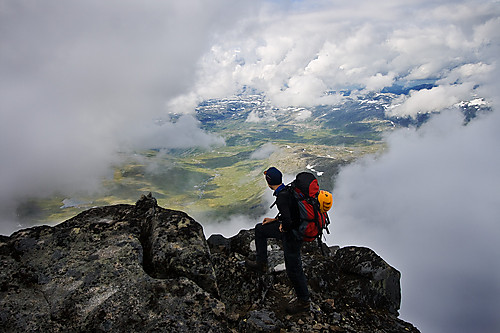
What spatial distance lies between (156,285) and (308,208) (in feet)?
20.0

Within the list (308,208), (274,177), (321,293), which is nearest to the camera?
(308,208)

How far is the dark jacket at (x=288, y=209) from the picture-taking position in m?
9.72

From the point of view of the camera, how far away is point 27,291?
333 inches

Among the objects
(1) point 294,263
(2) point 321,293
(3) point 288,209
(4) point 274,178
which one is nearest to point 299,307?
(1) point 294,263

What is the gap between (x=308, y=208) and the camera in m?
9.68

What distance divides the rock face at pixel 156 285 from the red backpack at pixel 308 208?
3858mm

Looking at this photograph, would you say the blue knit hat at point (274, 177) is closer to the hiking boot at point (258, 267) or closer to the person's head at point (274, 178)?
the person's head at point (274, 178)

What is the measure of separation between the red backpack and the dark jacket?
20cm

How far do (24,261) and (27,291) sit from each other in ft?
5.38

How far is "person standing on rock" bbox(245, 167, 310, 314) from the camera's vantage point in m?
9.83

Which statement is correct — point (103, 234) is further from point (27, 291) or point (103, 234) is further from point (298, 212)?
point (298, 212)

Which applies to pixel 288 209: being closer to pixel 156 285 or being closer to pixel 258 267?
pixel 258 267

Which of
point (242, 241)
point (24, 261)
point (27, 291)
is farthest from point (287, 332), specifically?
point (24, 261)

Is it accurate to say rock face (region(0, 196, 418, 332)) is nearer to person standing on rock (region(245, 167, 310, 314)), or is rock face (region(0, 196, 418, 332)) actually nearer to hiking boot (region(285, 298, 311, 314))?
hiking boot (region(285, 298, 311, 314))
